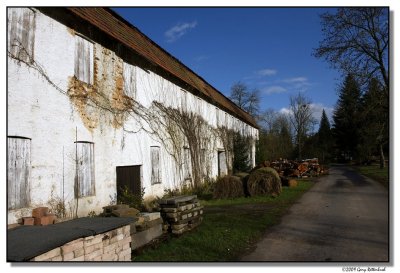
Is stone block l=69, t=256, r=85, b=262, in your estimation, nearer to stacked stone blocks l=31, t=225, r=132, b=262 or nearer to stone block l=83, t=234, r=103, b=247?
stacked stone blocks l=31, t=225, r=132, b=262

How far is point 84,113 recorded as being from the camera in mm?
8883

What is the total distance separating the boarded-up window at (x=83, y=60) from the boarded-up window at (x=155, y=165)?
4.39m

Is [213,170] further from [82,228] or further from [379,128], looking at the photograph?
[82,228]

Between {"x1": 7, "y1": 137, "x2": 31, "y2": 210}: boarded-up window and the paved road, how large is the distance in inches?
176

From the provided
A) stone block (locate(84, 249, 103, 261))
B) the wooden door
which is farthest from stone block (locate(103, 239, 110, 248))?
the wooden door

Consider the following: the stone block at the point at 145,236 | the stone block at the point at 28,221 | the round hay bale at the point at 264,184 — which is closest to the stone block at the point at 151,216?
the stone block at the point at 145,236

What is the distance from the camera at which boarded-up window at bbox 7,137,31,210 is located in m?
6.52

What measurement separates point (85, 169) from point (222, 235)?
391 centimetres

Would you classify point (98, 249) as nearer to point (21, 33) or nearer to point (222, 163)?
point (21, 33)

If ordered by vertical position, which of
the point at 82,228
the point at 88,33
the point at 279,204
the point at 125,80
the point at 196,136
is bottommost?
the point at 279,204

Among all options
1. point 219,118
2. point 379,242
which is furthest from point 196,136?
point 379,242
